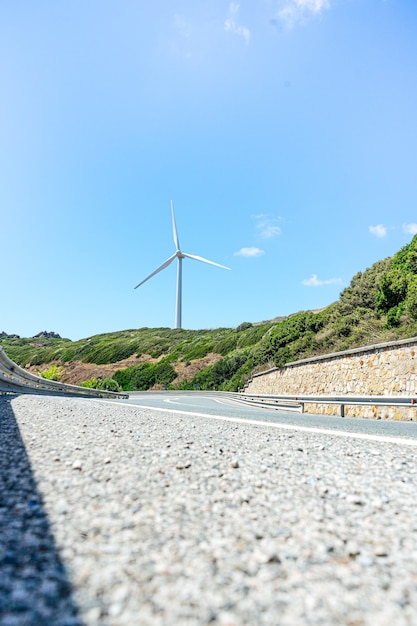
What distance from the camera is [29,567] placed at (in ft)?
4.47

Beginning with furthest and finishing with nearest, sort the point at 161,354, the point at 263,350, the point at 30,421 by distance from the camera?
the point at 161,354, the point at 263,350, the point at 30,421

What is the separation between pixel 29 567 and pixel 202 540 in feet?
2.15

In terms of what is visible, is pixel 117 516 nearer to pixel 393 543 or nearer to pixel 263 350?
pixel 393 543

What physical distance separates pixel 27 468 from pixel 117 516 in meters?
1.03

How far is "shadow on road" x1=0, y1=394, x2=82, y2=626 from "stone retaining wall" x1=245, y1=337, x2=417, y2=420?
10.0 metres

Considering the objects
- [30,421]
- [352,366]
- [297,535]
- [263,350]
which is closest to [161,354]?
[263,350]

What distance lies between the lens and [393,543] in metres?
1.69

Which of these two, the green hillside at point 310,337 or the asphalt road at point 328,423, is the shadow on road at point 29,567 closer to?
the asphalt road at point 328,423

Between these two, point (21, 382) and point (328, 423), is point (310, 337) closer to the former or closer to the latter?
point (21, 382)

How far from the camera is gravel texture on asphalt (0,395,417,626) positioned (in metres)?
1.19

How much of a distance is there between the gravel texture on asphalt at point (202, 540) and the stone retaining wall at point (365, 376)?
8.86 m

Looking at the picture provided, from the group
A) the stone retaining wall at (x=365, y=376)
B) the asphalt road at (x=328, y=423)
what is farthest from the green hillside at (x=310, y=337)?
the asphalt road at (x=328, y=423)

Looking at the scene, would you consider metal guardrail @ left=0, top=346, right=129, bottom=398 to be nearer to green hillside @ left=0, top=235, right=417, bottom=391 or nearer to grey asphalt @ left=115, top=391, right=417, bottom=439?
grey asphalt @ left=115, top=391, right=417, bottom=439

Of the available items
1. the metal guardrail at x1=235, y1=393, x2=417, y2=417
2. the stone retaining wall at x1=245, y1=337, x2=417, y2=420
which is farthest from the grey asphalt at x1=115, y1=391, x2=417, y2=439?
the stone retaining wall at x1=245, y1=337, x2=417, y2=420
